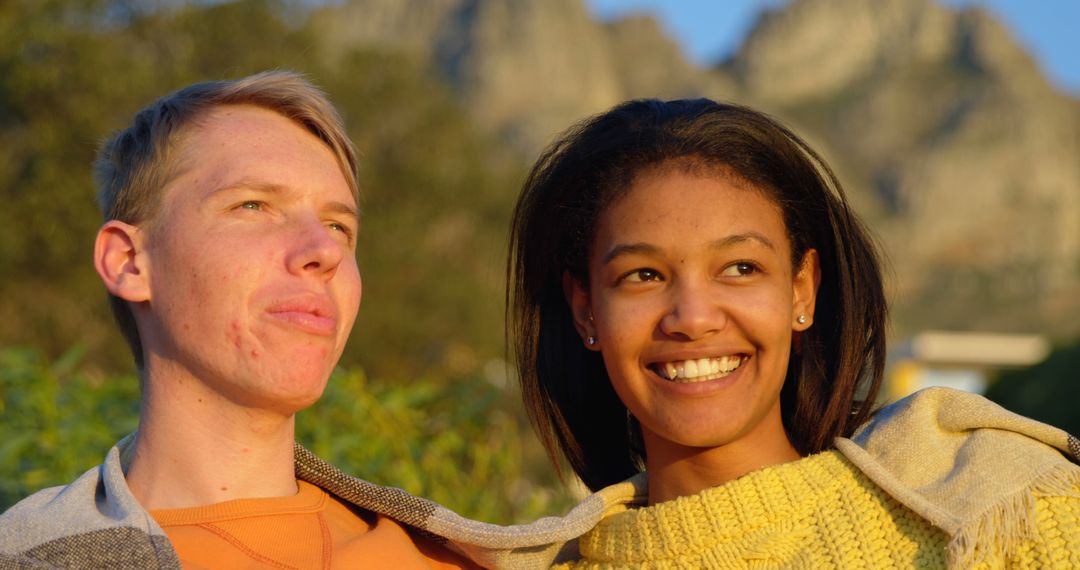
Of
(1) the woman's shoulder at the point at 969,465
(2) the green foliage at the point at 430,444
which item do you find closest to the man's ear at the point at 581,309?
(1) the woman's shoulder at the point at 969,465

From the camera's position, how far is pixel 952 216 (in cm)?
9581

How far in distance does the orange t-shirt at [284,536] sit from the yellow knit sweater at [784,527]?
45 centimetres

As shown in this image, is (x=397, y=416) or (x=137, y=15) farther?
(x=137, y=15)

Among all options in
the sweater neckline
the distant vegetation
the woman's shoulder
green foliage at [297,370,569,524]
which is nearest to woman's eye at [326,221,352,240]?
the sweater neckline

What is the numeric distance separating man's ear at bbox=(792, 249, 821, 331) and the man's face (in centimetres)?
96

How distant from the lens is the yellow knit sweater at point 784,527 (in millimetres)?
2518

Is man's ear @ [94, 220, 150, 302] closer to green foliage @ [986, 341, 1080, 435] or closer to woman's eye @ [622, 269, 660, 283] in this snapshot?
woman's eye @ [622, 269, 660, 283]

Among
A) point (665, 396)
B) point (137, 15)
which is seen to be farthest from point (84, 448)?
point (137, 15)

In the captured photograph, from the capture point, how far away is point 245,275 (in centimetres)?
232

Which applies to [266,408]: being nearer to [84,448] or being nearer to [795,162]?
[795,162]

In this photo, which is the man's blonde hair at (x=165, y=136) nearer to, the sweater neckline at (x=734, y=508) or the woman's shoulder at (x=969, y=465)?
the sweater neckline at (x=734, y=508)

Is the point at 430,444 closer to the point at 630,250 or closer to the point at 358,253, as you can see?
the point at 630,250

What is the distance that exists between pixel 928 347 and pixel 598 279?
18.2 m

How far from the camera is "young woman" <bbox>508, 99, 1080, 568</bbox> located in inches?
98.5
